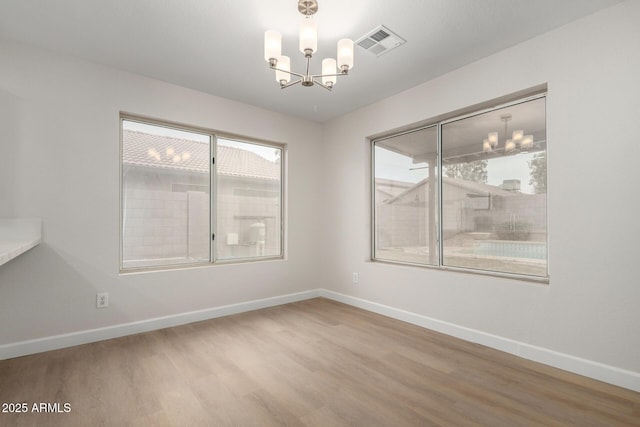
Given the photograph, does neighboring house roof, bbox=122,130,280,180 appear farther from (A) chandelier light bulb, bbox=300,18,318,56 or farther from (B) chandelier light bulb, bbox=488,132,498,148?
(B) chandelier light bulb, bbox=488,132,498,148

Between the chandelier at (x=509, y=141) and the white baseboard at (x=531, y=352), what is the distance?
5.63ft

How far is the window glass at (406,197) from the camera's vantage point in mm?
3492

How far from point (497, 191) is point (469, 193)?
0.27 meters

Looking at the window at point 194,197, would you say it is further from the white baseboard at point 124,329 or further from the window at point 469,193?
the window at point 469,193

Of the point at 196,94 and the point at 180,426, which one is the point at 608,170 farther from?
the point at 196,94

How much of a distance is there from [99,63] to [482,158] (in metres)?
3.85

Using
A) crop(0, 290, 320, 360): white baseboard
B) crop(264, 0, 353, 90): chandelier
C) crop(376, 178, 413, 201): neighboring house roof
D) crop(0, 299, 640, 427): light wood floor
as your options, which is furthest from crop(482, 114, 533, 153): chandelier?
crop(0, 290, 320, 360): white baseboard

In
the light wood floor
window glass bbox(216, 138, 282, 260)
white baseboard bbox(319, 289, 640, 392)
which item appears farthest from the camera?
window glass bbox(216, 138, 282, 260)

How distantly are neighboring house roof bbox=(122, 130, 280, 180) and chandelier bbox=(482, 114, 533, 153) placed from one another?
105 inches

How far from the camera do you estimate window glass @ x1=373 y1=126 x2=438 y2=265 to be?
3492 mm

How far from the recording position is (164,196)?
11.3 ft

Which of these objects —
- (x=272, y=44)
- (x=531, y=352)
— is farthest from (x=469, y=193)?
(x=272, y=44)

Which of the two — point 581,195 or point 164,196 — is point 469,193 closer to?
point 581,195

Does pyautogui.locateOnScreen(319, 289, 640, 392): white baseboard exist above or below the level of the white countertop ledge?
below
